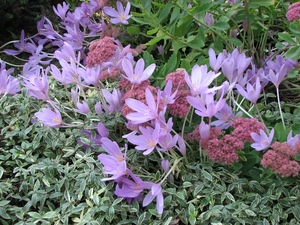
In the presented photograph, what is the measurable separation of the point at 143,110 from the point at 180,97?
0.14 metres

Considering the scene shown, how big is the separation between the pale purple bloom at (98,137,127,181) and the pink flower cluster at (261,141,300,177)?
15.8 inches

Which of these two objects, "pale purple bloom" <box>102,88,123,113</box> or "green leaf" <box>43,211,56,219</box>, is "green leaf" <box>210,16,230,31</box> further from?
"green leaf" <box>43,211,56,219</box>

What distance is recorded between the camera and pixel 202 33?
180 centimetres

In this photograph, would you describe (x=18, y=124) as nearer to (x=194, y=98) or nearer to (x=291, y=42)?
(x=194, y=98)

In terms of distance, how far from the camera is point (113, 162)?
49.5 inches

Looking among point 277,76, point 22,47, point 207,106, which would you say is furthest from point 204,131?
point 22,47

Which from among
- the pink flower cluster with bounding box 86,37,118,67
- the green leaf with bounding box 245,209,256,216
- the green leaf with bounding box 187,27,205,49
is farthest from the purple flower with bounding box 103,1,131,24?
the green leaf with bounding box 245,209,256,216

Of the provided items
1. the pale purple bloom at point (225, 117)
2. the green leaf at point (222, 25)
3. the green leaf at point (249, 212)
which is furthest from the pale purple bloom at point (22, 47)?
the green leaf at point (249, 212)

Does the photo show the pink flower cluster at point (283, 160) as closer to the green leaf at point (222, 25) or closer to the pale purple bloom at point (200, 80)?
the pale purple bloom at point (200, 80)

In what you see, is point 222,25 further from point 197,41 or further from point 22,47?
point 22,47

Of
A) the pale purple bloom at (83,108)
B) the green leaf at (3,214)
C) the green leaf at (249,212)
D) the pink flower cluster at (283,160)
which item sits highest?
the pink flower cluster at (283,160)

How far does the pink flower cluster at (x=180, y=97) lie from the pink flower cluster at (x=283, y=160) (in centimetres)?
28

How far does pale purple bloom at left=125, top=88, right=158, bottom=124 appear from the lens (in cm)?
124

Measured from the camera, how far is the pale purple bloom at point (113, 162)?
1228 millimetres
